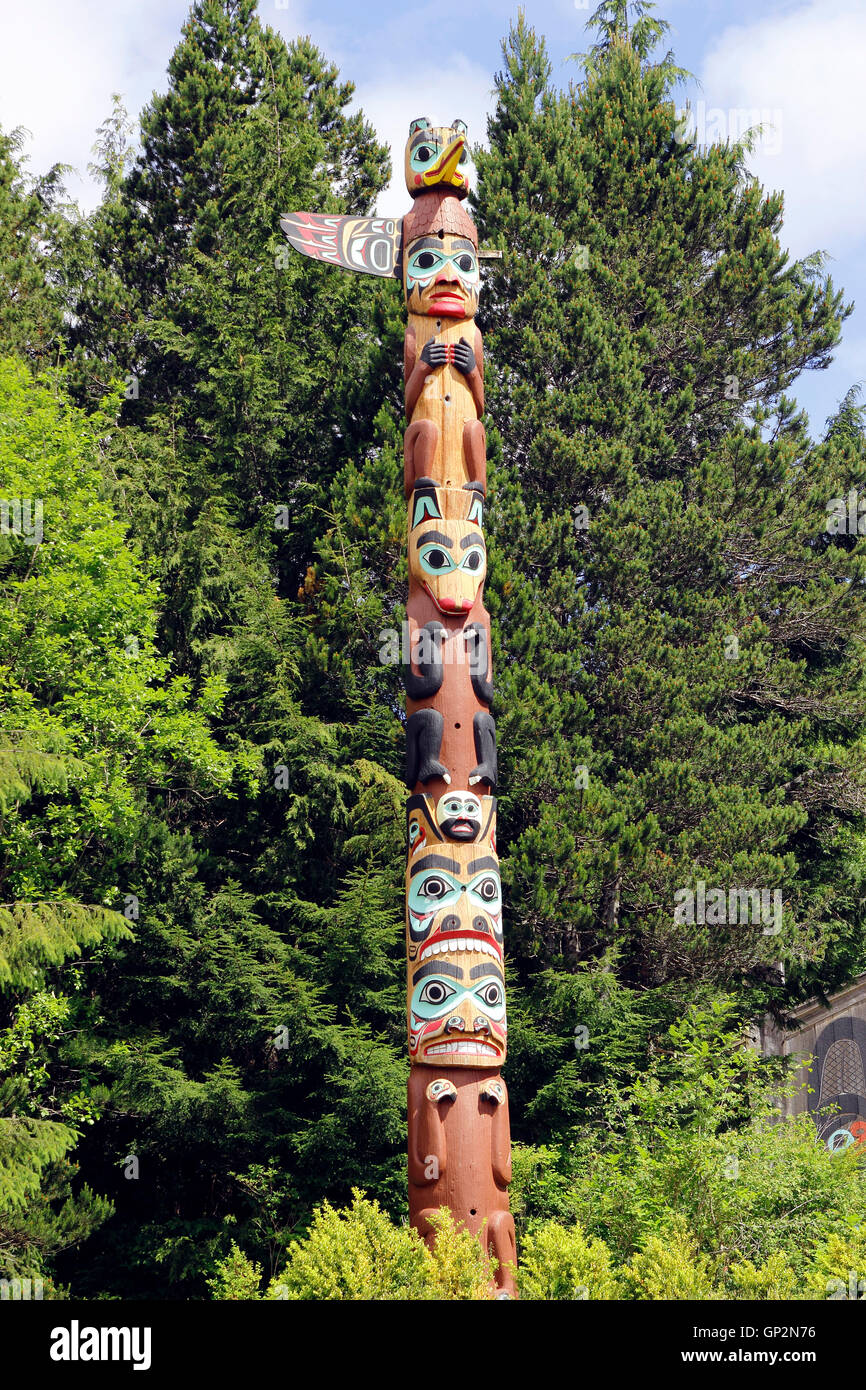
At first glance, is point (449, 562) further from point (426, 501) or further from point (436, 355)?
point (436, 355)

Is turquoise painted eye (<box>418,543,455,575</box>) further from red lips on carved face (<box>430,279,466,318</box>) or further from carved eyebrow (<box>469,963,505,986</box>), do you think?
carved eyebrow (<box>469,963,505,986</box>)

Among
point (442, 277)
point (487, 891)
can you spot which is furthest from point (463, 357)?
point (487, 891)

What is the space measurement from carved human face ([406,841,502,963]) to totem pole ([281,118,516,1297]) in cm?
1

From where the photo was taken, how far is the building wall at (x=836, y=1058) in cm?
1945

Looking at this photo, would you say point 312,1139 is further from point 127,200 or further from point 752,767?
Answer: point 127,200

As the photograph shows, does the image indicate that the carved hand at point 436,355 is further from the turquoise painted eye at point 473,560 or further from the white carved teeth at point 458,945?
the white carved teeth at point 458,945

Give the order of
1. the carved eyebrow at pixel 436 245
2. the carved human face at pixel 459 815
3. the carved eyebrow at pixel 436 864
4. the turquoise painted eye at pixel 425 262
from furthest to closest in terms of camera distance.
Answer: the carved eyebrow at pixel 436 245, the turquoise painted eye at pixel 425 262, the carved human face at pixel 459 815, the carved eyebrow at pixel 436 864

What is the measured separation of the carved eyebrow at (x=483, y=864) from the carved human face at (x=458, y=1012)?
0.78 m

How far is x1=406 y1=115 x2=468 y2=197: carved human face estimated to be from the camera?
14.5 m

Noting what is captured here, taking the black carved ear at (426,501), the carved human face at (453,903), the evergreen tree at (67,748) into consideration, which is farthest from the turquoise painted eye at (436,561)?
the evergreen tree at (67,748)

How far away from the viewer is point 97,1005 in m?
17.2

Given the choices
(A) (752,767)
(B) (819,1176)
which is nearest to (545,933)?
(A) (752,767)

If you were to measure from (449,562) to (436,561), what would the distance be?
0.43 ft
